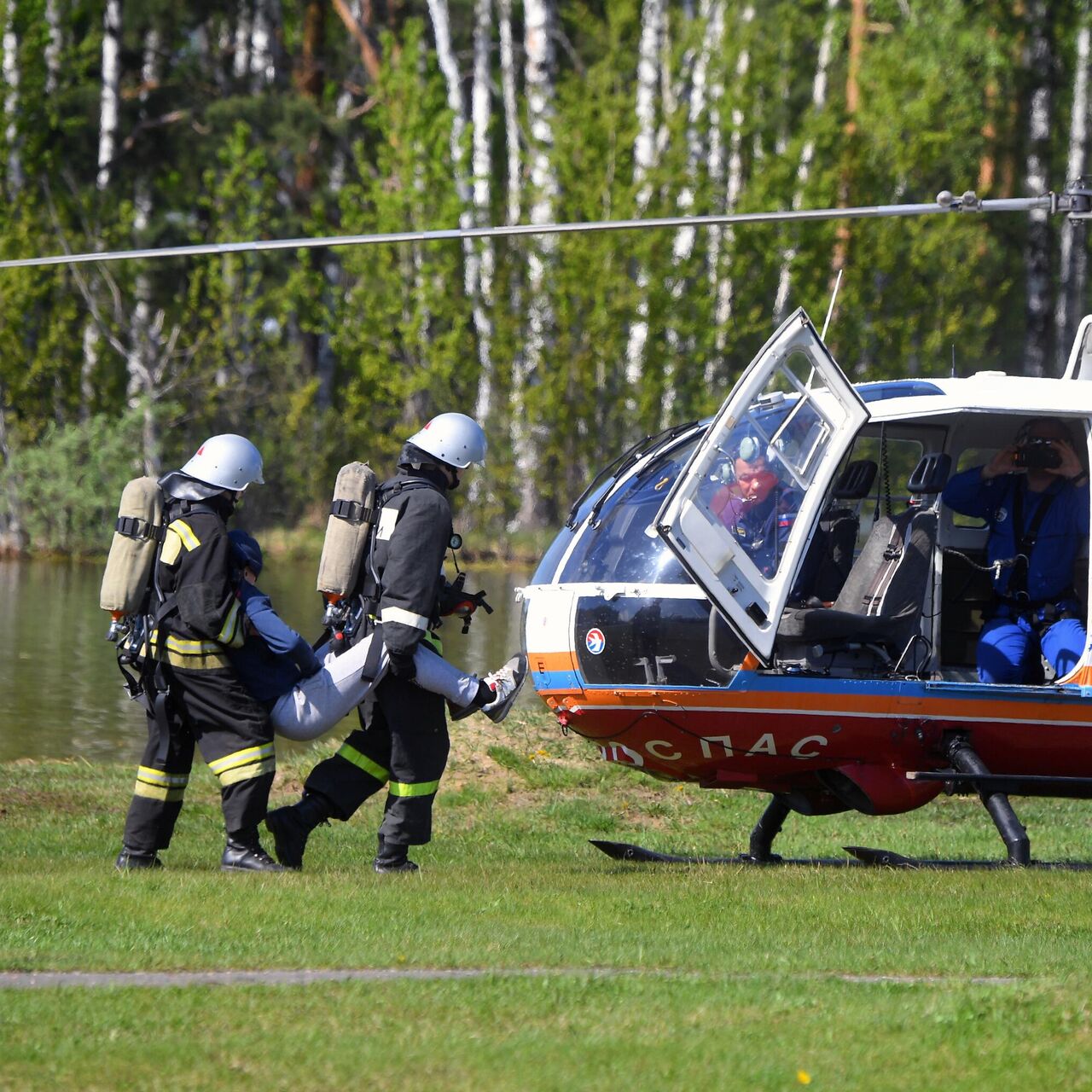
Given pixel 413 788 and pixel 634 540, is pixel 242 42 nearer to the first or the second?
pixel 634 540

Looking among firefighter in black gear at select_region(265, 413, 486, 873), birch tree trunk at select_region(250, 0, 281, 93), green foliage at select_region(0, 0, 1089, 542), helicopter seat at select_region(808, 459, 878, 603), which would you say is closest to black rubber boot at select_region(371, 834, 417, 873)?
firefighter in black gear at select_region(265, 413, 486, 873)

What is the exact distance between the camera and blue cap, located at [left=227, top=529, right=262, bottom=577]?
865 cm

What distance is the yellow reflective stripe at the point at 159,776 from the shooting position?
8.71 m

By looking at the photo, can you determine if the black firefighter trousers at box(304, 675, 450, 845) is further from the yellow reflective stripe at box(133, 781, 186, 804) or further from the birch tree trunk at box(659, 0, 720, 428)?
the birch tree trunk at box(659, 0, 720, 428)

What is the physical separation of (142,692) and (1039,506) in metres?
4.81

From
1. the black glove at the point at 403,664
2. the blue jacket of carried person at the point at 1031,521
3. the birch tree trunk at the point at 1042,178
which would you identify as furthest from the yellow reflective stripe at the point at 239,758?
the birch tree trunk at the point at 1042,178

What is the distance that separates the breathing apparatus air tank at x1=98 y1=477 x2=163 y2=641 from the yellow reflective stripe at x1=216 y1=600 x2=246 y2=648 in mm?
436

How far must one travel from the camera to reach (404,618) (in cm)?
861

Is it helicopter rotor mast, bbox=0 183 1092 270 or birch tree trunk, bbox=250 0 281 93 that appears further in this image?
birch tree trunk, bbox=250 0 281 93

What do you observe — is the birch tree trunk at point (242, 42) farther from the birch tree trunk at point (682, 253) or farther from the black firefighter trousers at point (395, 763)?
the black firefighter trousers at point (395, 763)

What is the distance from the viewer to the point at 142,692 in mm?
8797

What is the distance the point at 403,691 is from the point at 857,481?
111 inches

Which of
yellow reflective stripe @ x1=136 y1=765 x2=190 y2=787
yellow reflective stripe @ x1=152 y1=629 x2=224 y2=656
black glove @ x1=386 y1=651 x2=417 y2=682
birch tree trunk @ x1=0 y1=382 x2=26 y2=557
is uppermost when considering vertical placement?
yellow reflective stripe @ x1=152 y1=629 x2=224 y2=656

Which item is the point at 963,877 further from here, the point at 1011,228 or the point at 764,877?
the point at 1011,228
